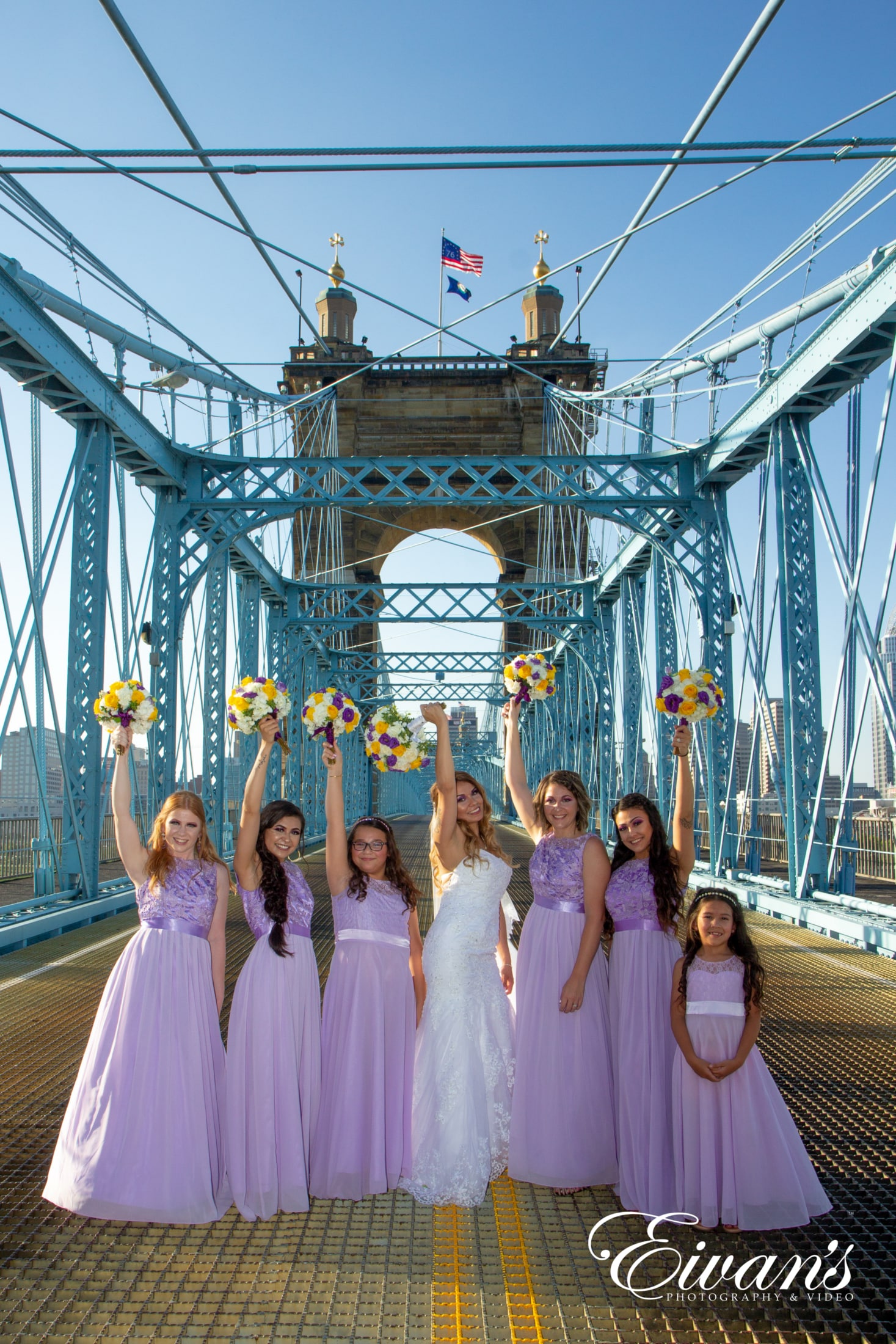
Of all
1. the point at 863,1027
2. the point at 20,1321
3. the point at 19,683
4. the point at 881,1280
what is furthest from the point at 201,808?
the point at 19,683

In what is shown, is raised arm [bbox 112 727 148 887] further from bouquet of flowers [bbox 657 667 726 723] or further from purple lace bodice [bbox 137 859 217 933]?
bouquet of flowers [bbox 657 667 726 723]

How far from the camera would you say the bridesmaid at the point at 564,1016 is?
361cm

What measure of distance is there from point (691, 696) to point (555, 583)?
49.5 ft

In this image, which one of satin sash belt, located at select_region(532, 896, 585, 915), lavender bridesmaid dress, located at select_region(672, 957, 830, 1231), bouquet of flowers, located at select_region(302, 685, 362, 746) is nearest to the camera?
lavender bridesmaid dress, located at select_region(672, 957, 830, 1231)

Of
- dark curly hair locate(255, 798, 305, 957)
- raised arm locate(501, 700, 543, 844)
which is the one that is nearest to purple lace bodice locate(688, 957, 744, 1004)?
raised arm locate(501, 700, 543, 844)

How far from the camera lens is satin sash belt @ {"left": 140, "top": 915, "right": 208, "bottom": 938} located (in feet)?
11.6

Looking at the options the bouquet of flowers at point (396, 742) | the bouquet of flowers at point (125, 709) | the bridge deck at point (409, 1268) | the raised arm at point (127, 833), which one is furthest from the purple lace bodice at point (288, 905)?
the bridge deck at point (409, 1268)

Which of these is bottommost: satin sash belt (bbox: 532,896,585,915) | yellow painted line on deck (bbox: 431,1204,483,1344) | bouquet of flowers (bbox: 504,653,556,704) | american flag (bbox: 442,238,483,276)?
yellow painted line on deck (bbox: 431,1204,483,1344)

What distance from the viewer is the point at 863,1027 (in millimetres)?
5613

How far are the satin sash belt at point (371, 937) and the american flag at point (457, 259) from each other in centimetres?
2354

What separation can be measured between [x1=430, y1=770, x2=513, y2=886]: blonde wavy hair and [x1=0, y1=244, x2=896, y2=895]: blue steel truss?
434cm

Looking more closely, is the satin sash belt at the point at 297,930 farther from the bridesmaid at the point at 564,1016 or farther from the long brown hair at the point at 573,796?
the long brown hair at the point at 573,796

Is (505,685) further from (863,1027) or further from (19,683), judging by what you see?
(19,683)

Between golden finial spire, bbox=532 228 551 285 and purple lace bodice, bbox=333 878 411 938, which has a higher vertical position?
golden finial spire, bbox=532 228 551 285
